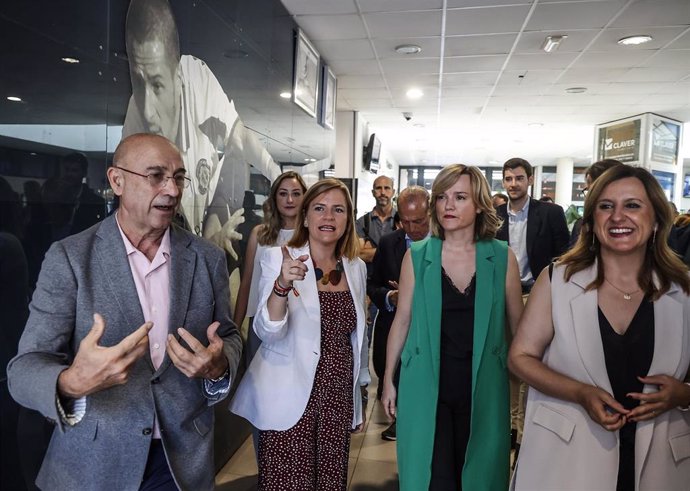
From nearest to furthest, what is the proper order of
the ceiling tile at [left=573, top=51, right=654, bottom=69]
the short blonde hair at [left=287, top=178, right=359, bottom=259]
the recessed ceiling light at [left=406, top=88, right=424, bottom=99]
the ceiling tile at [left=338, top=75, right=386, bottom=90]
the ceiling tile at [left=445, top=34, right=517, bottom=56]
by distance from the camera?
the short blonde hair at [left=287, top=178, right=359, bottom=259] → the ceiling tile at [left=445, top=34, right=517, bottom=56] → the ceiling tile at [left=573, top=51, right=654, bottom=69] → the ceiling tile at [left=338, top=75, right=386, bottom=90] → the recessed ceiling light at [left=406, top=88, right=424, bottom=99]

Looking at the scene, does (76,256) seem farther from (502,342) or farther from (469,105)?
(469,105)

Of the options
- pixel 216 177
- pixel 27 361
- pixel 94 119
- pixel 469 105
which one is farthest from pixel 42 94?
pixel 469 105

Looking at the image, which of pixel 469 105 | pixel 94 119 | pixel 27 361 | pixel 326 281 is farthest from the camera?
pixel 469 105

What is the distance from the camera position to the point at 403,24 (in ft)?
16.6

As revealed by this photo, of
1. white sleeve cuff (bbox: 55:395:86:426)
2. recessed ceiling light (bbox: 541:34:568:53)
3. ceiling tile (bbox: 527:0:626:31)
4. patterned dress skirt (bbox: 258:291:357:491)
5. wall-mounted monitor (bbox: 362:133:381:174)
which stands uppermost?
ceiling tile (bbox: 527:0:626:31)

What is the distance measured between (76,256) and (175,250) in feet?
0.99

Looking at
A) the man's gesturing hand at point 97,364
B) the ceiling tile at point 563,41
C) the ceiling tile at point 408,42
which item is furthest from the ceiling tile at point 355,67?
the man's gesturing hand at point 97,364

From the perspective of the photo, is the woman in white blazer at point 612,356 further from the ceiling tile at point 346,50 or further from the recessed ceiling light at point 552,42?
the ceiling tile at point 346,50

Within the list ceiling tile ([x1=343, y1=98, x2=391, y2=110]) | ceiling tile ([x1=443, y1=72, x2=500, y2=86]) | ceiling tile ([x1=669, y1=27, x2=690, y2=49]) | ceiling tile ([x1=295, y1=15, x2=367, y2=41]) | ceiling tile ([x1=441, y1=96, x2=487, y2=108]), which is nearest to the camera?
ceiling tile ([x1=295, y1=15, x2=367, y2=41])

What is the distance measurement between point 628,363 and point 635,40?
5071mm

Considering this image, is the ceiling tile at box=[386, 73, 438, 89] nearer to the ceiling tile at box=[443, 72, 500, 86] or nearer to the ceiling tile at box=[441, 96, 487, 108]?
the ceiling tile at box=[443, 72, 500, 86]

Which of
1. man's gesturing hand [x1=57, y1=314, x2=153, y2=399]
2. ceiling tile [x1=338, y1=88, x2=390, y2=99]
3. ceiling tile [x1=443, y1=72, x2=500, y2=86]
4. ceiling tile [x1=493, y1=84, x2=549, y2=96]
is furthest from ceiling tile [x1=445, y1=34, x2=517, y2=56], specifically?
man's gesturing hand [x1=57, y1=314, x2=153, y2=399]

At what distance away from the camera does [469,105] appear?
876 cm

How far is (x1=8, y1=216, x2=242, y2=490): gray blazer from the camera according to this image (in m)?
1.26
